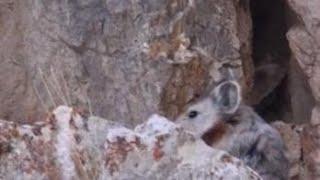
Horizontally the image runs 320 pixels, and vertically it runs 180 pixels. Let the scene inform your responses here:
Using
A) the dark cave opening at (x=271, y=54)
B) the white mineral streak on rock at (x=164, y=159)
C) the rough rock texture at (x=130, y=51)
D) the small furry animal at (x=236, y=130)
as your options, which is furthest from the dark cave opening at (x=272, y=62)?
the white mineral streak on rock at (x=164, y=159)

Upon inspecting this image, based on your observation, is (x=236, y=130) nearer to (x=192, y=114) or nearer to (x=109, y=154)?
(x=192, y=114)

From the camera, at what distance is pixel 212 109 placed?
6086mm

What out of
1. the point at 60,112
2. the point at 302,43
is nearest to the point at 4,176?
the point at 60,112

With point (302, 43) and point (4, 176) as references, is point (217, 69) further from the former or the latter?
point (4, 176)

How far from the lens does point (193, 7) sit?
20.0ft

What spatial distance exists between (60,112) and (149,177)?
1.67 feet

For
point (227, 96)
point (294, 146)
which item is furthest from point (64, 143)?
point (294, 146)

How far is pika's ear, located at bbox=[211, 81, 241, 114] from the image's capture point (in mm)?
5969

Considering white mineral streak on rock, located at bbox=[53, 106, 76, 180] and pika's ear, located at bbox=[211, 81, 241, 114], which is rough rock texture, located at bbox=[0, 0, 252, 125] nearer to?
pika's ear, located at bbox=[211, 81, 241, 114]

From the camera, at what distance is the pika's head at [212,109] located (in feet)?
19.6

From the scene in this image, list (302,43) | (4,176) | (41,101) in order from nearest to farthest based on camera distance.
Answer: (4,176) → (302,43) → (41,101)

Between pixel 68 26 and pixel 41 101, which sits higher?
pixel 68 26

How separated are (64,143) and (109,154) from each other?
8.8 inches

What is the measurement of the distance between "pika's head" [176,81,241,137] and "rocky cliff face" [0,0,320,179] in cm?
11
